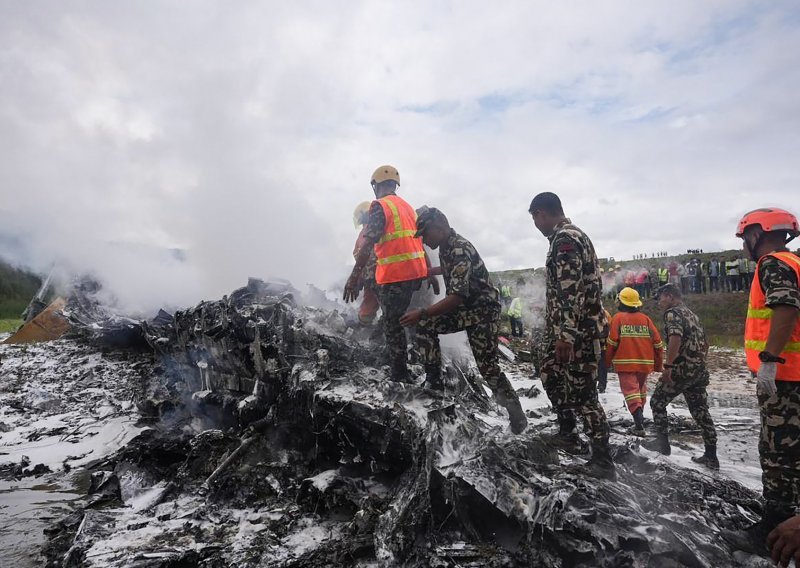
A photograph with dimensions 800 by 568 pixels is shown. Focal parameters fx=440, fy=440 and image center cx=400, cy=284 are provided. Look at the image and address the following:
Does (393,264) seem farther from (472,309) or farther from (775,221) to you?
(775,221)

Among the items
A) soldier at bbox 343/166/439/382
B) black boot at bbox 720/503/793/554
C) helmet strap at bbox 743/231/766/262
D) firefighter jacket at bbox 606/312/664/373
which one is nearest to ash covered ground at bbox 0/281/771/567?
black boot at bbox 720/503/793/554

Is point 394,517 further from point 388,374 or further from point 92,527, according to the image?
point 92,527

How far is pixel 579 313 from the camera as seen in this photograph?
294 cm

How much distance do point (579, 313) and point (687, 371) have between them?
1912 mm

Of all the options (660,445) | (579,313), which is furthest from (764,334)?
(660,445)

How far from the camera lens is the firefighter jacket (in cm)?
459

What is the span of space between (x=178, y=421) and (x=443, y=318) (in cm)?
428

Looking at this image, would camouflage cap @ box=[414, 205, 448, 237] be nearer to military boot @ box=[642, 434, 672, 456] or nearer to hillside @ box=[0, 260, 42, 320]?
military boot @ box=[642, 434, 672, 456]

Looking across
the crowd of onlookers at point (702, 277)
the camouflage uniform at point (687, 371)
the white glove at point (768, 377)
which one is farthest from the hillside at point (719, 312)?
the white glove at point (768, 377)

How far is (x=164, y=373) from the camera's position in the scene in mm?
7258

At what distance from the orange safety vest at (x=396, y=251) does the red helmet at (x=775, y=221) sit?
2.42 m

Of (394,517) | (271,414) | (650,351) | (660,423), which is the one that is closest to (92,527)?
(271,414)

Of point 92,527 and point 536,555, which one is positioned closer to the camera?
point 536,555

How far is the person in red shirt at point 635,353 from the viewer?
4582mm
